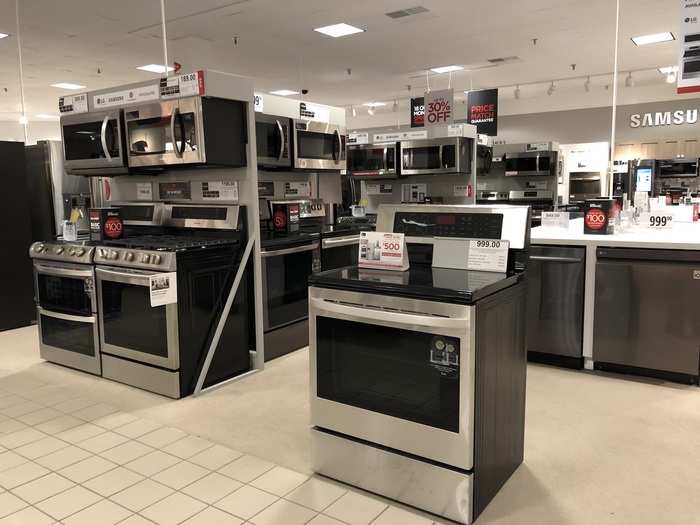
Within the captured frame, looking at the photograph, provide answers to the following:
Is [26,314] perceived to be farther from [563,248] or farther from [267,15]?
[563,248]

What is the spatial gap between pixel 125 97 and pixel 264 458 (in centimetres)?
298

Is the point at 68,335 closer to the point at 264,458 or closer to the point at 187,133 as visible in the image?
the point at 187,133

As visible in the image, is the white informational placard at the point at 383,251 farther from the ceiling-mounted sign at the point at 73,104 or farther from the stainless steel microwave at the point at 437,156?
the stainless steel microwave at the point at 437,156

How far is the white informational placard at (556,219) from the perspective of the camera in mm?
4969

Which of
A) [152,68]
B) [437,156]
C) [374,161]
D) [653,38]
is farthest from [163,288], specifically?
[653,38]

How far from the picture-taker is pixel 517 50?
30.8 feet

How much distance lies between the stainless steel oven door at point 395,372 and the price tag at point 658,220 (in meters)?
3.44

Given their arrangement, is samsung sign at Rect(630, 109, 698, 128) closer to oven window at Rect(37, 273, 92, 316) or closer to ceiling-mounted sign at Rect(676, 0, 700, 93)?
ceiling-mounted sign at Rect(676, 0, 700, 93)

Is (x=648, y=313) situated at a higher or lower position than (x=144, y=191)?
lower

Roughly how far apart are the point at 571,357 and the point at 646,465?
1497 mm

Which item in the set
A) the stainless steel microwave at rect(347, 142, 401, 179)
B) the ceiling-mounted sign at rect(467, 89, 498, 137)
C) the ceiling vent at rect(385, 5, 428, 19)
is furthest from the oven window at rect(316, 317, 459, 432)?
the ceiling-mounted sign at rect(467, 89, 498, 137)

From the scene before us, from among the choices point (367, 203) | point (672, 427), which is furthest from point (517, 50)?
point (672, 427)

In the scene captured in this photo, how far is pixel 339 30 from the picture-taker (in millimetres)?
8047

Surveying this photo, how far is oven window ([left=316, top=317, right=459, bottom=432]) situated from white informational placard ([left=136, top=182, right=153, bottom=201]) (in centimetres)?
297
